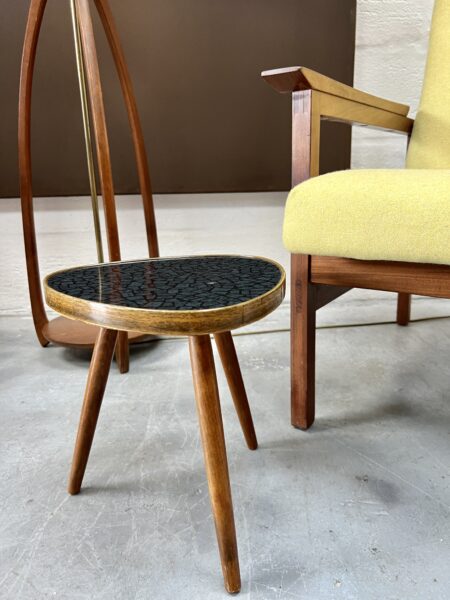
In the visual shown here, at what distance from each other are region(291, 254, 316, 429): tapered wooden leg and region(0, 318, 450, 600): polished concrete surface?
0.04 m

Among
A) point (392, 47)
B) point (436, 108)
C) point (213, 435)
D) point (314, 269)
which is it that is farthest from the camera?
point (392, 47)

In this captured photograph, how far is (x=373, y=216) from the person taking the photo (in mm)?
726

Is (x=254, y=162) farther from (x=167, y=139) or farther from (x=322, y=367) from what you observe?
(x=322, y=367)

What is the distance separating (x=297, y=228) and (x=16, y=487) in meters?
0.61

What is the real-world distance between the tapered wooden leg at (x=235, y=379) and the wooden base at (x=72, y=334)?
20.5 inches

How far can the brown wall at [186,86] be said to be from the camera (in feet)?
4.43

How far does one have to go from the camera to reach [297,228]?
0.81 meters

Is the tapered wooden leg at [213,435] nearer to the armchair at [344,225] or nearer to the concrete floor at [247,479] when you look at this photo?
the concrete floor at [247,479]

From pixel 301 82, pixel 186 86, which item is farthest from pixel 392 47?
pixel 301 82

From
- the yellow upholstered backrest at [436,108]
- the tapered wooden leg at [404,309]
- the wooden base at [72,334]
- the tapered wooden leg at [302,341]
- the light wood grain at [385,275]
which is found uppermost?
the yellow upholstered backrest at [436,108]

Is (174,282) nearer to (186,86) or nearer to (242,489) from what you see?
(242,489)

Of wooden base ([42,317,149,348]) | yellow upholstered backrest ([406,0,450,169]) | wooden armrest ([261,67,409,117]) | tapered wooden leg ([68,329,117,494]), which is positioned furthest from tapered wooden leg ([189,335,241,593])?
yellow upholstered backrest ([406,0,450,169])

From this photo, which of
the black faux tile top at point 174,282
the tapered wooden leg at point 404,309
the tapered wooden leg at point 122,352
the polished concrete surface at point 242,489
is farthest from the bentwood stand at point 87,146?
the tapered wooden leg at point 404,309

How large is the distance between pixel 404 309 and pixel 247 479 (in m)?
0.91
